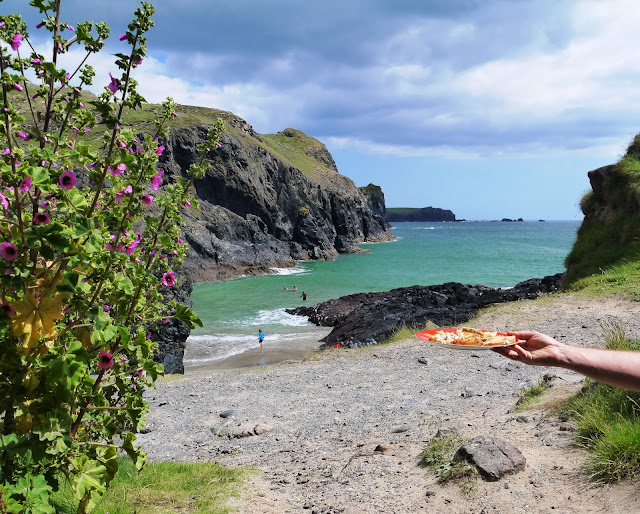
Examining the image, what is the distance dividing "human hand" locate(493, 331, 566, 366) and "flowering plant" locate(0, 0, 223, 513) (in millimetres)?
2017

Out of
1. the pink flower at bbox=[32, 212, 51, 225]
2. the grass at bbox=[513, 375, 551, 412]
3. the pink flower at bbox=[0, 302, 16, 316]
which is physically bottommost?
the grass at bbox=[513, 375, 551, 412]

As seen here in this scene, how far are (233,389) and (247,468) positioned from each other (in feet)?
19.1

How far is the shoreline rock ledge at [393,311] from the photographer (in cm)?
2238

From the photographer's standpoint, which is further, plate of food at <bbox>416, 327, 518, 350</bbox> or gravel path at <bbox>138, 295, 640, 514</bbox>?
gravel path at <bbox>138, 295, 640, 514</bbox>

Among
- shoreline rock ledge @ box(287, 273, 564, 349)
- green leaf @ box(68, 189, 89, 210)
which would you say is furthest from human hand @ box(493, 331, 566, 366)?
shoreline rock ledge @ box(287, 273, 564, 349)

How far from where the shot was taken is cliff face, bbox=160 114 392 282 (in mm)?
A: 65188

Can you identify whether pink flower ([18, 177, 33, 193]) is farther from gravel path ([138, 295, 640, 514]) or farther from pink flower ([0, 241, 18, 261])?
gravel path ([138, 295, 640, 514])

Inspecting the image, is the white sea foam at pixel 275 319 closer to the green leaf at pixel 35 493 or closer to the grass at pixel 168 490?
the grass at pixel 168 490

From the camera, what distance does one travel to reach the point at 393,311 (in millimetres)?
28094

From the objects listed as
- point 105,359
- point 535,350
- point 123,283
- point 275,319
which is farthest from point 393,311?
point 123,283

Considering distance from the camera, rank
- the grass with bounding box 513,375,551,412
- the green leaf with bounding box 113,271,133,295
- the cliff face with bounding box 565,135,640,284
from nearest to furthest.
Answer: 1. the green leaf with bounding box 113,271,133,295
2. the grass with bounding box 513,375,551,412
3. the cliff face with bounding box 565,135,640,284

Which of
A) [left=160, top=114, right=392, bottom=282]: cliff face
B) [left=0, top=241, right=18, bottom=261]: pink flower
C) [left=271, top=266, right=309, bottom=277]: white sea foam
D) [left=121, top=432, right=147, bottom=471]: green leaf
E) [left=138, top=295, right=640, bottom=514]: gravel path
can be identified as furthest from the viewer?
[left=271, top=266, right=309, bottom=277]: white sea foam

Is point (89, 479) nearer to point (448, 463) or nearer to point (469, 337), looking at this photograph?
point (469, 337)

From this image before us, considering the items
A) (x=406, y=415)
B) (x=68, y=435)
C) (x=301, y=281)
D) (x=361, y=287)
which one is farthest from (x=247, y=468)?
(x=301, y=281)
